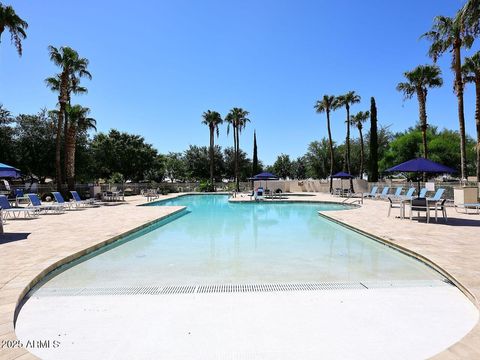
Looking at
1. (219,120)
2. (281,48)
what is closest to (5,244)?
(281,48)

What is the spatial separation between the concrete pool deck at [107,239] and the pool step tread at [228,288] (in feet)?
1.40

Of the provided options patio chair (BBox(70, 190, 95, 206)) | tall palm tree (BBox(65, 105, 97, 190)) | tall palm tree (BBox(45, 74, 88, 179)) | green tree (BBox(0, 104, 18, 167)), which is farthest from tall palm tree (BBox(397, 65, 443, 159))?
green tree (BBox(0, 104, 18, 167))

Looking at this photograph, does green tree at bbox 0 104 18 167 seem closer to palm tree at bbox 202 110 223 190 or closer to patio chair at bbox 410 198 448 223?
palm tree at bbox 202 110 223 190

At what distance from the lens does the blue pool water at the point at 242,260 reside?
18.3 ft

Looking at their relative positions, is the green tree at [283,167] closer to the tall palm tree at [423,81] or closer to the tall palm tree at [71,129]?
the tall palm tree at [423,81]

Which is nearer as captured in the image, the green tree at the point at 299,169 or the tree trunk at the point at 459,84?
the tree trunk at the point at 459,84

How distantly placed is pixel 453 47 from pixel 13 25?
23672 mm

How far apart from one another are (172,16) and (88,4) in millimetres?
3698

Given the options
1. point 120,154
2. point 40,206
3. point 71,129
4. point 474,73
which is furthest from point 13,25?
point 474,73

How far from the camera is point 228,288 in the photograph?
199 inches

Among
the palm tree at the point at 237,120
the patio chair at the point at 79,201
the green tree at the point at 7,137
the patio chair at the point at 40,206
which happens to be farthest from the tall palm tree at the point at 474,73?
the green tree at the point at 7,137

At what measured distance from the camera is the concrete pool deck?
3.39 meters

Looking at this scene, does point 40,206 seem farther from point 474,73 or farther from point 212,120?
point 212,120

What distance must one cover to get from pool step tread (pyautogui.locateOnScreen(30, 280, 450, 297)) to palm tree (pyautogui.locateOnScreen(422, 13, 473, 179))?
17.1 metres
